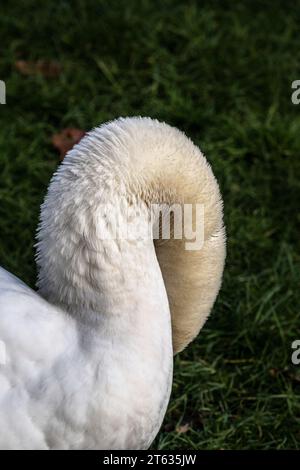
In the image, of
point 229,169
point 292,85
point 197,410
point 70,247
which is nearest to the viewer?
point 70,247

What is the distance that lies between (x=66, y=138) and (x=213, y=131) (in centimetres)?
64

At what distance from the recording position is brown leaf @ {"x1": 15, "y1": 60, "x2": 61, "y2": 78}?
4.21 m

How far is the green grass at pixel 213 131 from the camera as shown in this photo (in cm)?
295

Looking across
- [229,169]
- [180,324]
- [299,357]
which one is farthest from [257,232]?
[180,324]

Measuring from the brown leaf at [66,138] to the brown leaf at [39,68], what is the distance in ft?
1.46

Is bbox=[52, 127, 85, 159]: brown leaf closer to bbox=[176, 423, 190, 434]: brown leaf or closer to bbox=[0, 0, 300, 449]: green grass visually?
bbox=[0, 0, 300, 449]: green grass

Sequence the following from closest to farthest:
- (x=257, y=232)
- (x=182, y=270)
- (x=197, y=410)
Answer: (x=182, y=270) → (x=197, y=410) → (x=257, y=232)

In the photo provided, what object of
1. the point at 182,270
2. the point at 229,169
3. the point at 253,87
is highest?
the point at 253,87

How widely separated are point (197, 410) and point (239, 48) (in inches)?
83.6

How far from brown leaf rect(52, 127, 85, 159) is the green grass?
5 cm

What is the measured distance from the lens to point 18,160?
147 inches

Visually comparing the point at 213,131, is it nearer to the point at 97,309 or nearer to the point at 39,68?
the point at 39,68

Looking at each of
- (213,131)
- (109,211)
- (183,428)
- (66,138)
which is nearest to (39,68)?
(66,138)

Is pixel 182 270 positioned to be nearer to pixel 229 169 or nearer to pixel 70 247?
pixel 70 247
